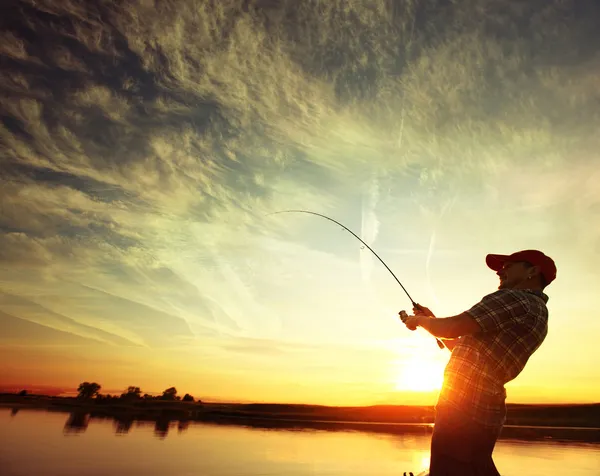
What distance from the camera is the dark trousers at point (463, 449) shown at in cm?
351

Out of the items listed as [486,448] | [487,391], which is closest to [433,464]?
[486,448]

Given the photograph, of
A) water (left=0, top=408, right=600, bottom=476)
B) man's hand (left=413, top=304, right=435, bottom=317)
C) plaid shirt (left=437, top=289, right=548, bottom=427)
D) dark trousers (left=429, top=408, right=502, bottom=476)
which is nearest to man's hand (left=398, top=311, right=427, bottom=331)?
plaid shirt (left=437, top=289, right=548, bottom=427)

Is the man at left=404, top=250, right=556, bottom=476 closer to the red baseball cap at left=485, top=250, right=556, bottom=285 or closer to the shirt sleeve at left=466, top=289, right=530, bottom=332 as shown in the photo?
the shirt sleeve at left=466, top=289, right=530, bottom=332

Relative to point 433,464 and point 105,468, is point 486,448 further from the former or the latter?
point 105,468

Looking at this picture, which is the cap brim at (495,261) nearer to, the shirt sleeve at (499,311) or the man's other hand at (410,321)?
the shirt sleeve at (499,311)

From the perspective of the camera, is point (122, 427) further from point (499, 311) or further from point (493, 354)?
point (499, 311)

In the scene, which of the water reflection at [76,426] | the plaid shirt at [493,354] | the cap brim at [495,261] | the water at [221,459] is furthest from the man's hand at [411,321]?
the water reflection at [76,426]

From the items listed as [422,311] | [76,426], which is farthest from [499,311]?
[76,426]

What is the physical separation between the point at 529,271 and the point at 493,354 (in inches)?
37.4

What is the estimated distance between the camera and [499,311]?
3.61 metres

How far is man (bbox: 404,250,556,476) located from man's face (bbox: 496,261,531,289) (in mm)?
239

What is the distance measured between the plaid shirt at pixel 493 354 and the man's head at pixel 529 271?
0.29m

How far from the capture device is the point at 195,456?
31.1 meters

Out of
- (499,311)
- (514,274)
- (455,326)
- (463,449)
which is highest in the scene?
(514,274)
